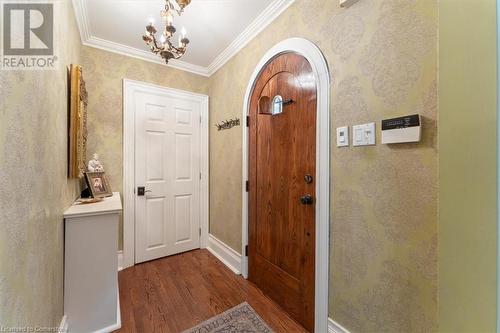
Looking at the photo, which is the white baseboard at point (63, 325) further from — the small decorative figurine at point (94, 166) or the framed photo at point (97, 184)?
the small decorative figurine at point (94, 166)

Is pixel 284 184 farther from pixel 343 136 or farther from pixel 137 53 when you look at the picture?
pixel 137 53

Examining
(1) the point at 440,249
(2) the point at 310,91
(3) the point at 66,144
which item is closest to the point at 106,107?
(3) the point at 66,144

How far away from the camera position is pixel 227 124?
256cm

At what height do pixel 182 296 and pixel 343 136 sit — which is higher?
pixel 343 136

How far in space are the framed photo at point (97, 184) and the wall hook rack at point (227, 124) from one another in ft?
4.64

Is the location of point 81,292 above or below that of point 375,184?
below

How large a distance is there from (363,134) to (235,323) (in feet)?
5.43

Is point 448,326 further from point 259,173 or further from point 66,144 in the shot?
point 66,144

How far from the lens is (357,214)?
4.10ft

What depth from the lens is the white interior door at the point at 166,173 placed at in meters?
2.53

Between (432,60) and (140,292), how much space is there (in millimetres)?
2750

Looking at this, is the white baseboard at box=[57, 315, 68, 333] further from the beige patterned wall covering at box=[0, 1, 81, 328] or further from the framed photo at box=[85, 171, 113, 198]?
the framed photo at box=[85, 171, 113, 198]

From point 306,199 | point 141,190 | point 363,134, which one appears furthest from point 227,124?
point 363,134

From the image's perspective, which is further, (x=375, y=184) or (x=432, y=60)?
(x=375, y=184)
